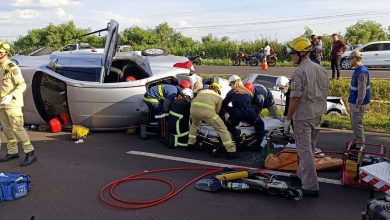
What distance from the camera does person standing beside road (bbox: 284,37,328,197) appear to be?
481 centimetres

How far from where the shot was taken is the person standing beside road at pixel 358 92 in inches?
255

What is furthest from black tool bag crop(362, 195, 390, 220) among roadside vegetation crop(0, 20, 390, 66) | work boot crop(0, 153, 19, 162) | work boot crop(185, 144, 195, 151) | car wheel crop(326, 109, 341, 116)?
roadside vegetation crop(0, 20, 390, 66)

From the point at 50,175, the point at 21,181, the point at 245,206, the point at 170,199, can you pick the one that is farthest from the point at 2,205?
the point at 245,206

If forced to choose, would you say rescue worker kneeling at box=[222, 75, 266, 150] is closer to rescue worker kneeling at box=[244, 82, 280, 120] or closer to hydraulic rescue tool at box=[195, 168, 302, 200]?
rescue worker kneeling at box=[244, 82, 280, 120]

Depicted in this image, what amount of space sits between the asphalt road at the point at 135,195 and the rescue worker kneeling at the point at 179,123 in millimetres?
209

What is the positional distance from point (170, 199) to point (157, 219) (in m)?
0.56

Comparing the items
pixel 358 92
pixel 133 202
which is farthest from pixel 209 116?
pixel 358 92

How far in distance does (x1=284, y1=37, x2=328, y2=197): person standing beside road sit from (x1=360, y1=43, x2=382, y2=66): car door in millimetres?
17200

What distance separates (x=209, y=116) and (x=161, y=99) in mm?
1452

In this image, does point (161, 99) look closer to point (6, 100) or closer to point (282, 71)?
point (6, 100)

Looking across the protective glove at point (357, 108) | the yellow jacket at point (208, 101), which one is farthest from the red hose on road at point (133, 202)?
the protective glove at point (357, 108)

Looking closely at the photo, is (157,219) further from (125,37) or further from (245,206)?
(125,37)

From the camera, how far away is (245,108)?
6.88 metres

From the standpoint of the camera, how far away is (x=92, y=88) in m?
7.68
